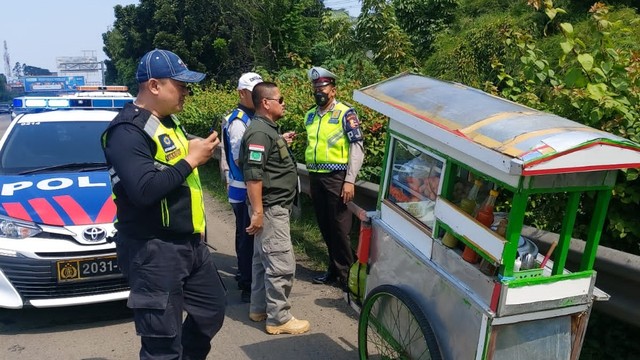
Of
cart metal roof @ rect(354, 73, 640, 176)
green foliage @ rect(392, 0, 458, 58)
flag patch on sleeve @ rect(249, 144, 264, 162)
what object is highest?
green foliage @ rect(392, 0, 458, 58)

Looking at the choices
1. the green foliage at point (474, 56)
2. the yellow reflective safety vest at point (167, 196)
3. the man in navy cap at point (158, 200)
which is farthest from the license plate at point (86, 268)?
the green foliage at point (474, 56)

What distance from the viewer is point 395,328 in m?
2.87

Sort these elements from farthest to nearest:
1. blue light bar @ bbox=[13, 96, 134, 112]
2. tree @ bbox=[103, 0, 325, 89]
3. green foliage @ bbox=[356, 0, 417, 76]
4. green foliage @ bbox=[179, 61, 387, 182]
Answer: tree @ bbox=[103, 0, 325, 89], green foliage @ bbox=[356, 0, 417, 76], blue light bar @ bbox=[13, 96, 134, 112], green foliage @ bbox=[179, 61, 387, 182]

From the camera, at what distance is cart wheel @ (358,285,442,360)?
248 cm

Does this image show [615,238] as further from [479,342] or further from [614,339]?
[479,342]

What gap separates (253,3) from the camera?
2084 cm

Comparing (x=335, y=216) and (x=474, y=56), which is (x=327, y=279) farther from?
(x=474, y=56)

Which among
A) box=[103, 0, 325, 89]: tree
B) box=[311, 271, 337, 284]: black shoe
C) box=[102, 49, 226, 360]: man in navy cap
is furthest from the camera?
box=[103, 0, 325, 89]: tree

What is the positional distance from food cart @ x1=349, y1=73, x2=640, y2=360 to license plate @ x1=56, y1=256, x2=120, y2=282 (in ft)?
6.77

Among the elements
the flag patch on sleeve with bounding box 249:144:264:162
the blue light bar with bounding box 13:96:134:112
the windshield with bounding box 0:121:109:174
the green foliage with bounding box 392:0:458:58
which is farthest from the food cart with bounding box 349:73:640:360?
the green foliage with bounding box 392:0:458:58

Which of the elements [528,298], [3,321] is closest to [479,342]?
[528,298]

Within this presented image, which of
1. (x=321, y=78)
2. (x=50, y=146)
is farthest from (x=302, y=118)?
(x=50, y=146)

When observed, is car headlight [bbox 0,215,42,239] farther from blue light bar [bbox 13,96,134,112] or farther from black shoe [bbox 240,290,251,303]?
blue light bar [bbox 13,96,134,112]

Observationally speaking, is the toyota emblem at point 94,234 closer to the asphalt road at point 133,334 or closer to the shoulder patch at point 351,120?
the asphalt road at point 133,334
